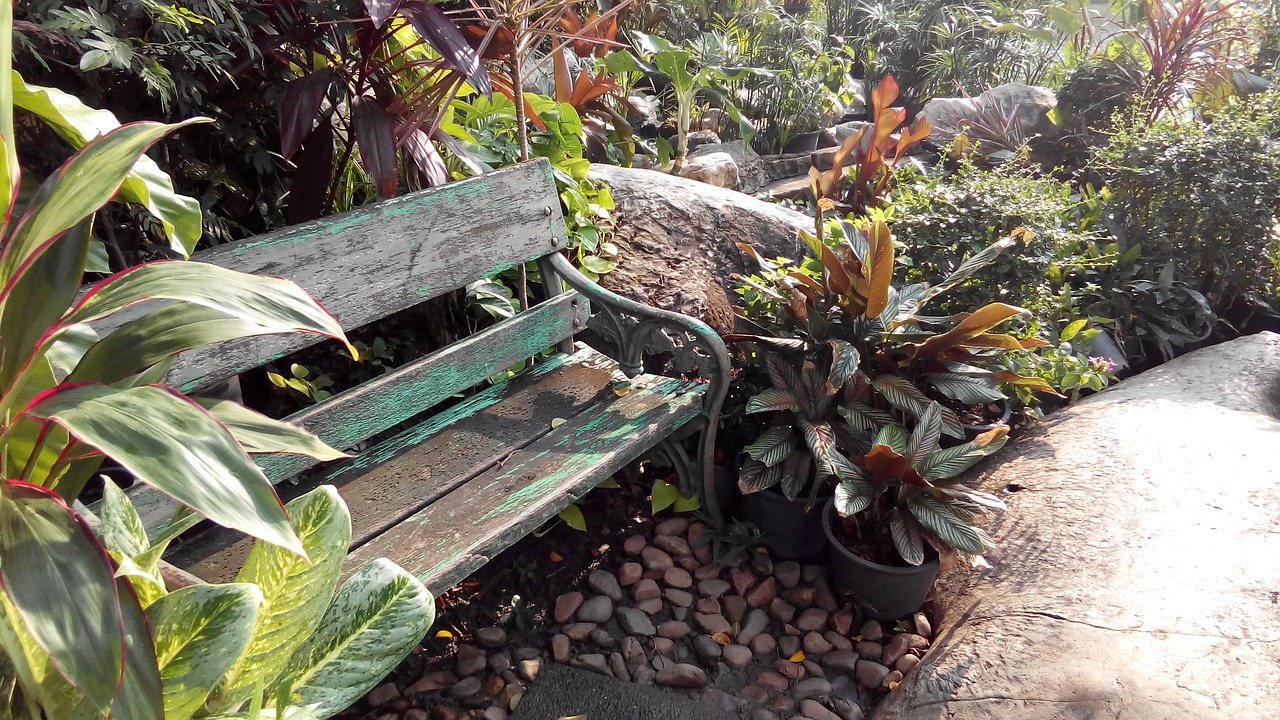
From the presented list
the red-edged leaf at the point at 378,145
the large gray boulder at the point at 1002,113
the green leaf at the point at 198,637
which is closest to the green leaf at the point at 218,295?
the green leaf at the point at 198,637

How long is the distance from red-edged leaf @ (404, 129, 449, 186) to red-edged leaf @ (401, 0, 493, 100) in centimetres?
34

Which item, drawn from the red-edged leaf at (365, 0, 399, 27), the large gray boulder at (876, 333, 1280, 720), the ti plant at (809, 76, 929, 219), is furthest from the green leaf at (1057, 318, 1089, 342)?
the red-edged leaf at (365, 0, 399, 27)

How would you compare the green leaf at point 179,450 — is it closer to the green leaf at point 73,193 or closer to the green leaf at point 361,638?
the green leaf at point 73,193

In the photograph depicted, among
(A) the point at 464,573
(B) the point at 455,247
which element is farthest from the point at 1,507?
(B) the point at 455,247

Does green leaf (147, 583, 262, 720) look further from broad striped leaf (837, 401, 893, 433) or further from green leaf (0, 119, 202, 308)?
broad striped leaf (837, 401, 893, 433)

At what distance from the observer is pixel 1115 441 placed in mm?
2510

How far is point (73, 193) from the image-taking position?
938 mm

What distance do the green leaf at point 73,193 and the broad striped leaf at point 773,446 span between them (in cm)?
171

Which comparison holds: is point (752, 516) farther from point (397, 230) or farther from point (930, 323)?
point (397, 230)

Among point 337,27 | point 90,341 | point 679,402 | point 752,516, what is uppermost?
point 337,27

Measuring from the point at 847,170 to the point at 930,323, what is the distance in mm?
2415

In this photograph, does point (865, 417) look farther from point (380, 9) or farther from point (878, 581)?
point (380, 9)

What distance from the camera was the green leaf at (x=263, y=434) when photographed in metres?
0.97

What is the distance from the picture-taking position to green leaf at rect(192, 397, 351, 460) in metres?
0.97
